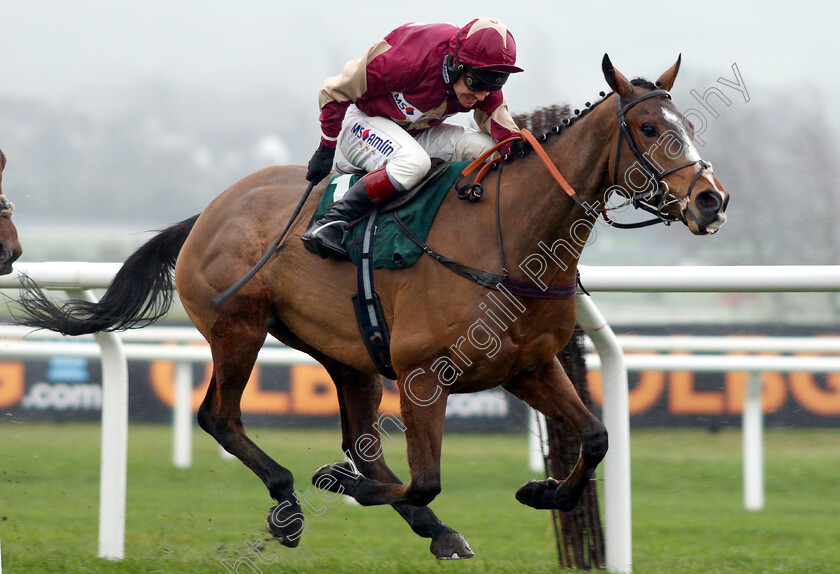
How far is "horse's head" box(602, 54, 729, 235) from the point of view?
8.61 feet

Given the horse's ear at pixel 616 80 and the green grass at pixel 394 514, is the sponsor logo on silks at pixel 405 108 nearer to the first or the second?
the horse's ear at pixel 616 80

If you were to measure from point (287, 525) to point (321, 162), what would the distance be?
1165mm

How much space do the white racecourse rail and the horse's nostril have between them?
640mm

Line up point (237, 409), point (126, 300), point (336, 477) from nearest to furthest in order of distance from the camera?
point (336, 477), point (237, 409), point (126, 300)

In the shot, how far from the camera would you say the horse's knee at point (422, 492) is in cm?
304

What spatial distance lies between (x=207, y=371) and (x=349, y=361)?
6521mm

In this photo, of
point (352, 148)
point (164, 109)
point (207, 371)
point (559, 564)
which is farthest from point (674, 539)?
point (164, 109)

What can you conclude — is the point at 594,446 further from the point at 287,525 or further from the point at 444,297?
the point at 287,525

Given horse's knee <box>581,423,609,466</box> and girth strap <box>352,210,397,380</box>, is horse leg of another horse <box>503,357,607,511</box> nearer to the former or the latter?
horse's knee <box>581,423,609,466</box>

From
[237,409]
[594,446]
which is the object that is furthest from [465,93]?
[237,409]

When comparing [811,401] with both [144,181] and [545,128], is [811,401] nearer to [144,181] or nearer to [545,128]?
[545,128]

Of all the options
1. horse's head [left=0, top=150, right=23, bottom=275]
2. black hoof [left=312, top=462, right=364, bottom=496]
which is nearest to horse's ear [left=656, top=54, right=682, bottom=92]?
black hoof [left=312, top=462, right=364, bottom=496]

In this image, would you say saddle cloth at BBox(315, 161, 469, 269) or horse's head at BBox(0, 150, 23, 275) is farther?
horse's head at BBox(0, 150, 23, 275)

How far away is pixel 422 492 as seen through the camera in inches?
120
